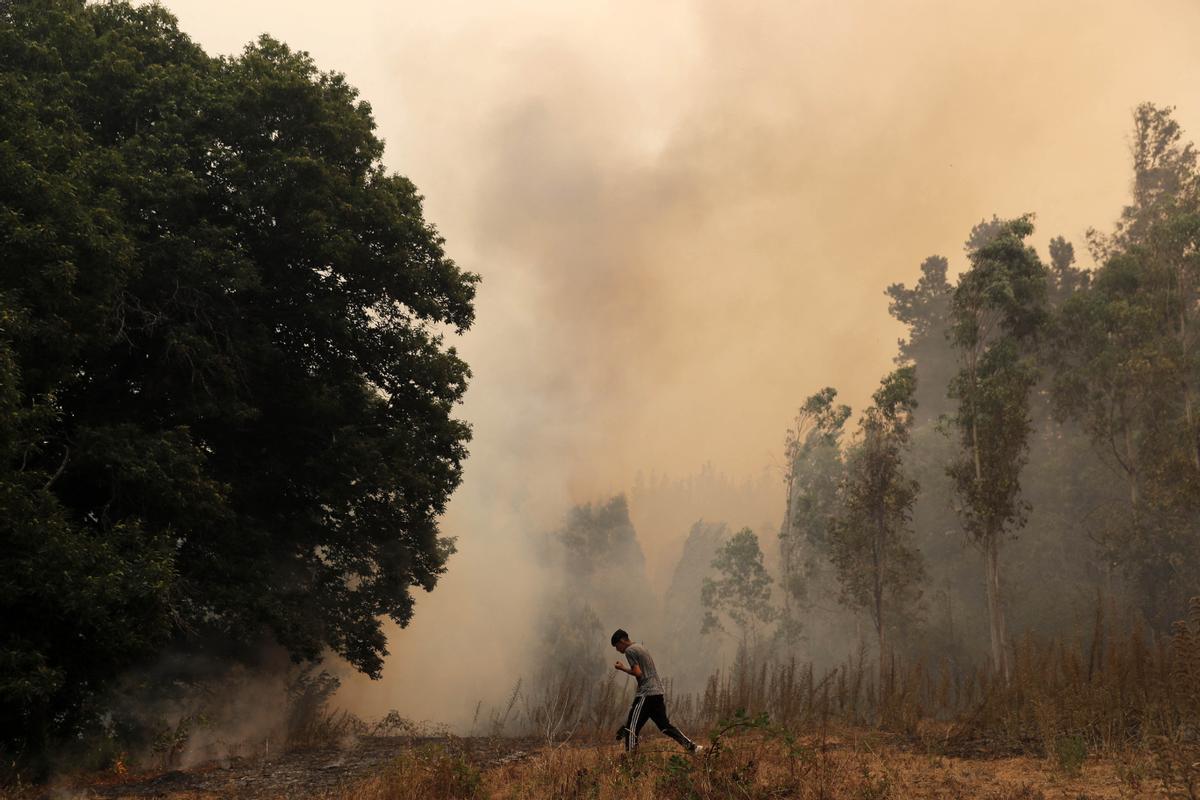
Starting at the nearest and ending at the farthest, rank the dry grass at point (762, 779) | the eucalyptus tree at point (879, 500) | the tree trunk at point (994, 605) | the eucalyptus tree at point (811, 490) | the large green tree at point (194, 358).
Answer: the dry grass at point (762, 779), the large green tree at point (194, 358), the tree trunk at point (994, 605), the eucalyptus tree at point (879, 500), the eucalyptus tree at point (811, 490)

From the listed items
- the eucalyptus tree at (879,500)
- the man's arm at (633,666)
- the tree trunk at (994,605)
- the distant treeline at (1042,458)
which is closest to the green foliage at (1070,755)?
the distant treeline at (1042,458)

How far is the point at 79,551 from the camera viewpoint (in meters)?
10.0

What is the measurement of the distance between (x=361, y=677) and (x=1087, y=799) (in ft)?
132

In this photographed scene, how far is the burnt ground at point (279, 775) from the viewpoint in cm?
930

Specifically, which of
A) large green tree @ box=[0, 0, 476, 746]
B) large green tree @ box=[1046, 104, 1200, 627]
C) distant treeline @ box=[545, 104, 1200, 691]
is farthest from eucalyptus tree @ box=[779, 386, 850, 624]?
large green tree @ box=[0, 0, 476, 746]

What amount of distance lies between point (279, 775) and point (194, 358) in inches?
313

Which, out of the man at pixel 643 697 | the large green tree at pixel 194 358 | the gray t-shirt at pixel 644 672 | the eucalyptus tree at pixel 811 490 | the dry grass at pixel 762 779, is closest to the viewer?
the dry grass at pixel 762 779

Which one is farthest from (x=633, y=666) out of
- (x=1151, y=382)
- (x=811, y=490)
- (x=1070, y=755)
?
(x=811, y=490)

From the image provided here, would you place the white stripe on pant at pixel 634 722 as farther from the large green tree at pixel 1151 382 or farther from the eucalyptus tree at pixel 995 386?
the large green tree at pixel 1151 382

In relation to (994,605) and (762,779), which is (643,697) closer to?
(762,779)

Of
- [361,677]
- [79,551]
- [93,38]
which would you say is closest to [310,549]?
[79,551]

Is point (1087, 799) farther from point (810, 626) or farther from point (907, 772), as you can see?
point (810, 626)

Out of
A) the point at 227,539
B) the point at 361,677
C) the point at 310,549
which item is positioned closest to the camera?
the point at 227,539

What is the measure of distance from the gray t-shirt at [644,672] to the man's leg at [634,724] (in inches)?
4.4
